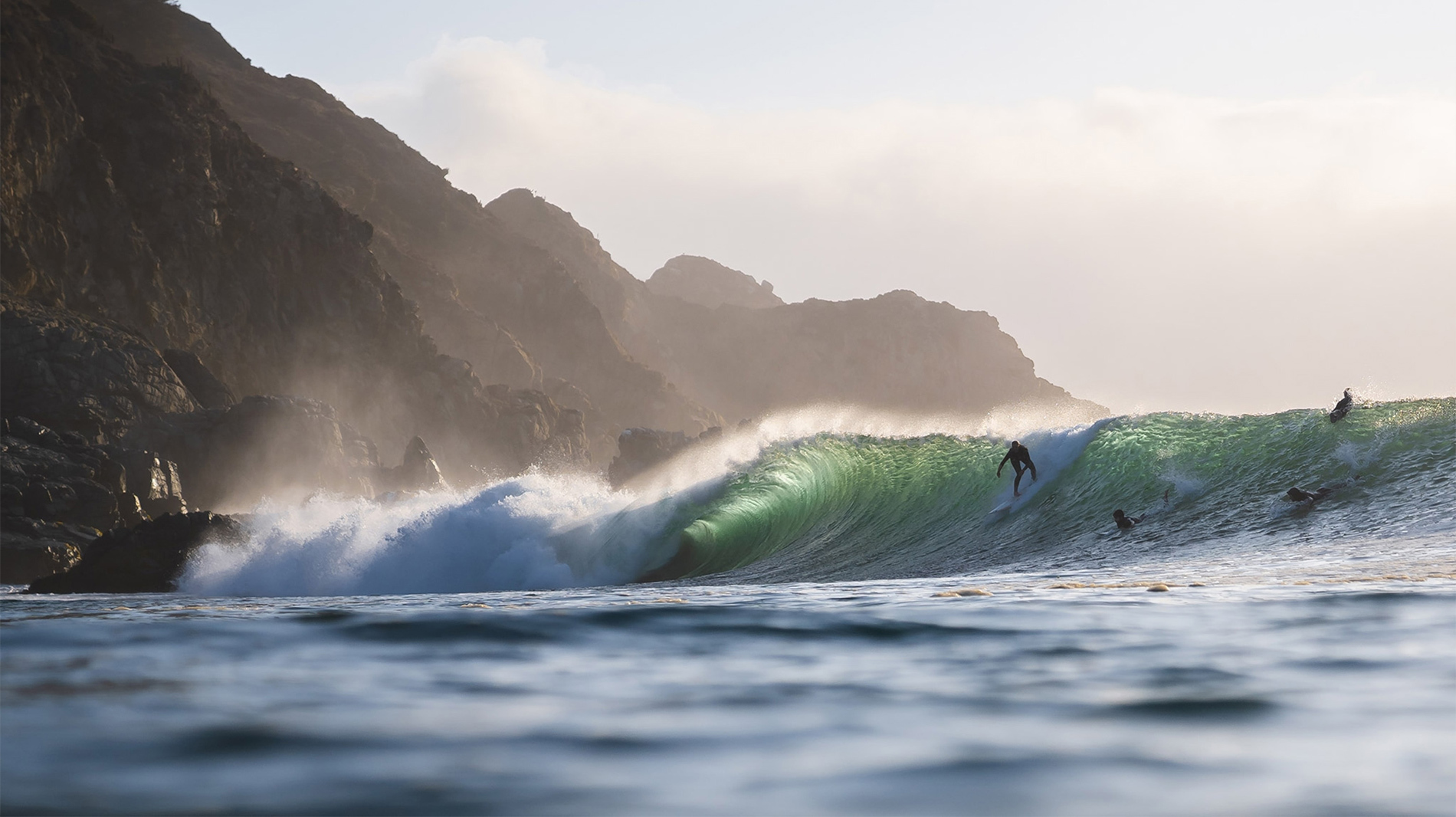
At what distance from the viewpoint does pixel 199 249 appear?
2093 inches

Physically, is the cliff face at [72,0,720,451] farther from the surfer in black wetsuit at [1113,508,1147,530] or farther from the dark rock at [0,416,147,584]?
the surfer in black wetsuit at [1113,508,1147,530]

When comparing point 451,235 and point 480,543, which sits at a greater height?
point 451,235

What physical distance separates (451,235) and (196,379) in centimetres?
5754

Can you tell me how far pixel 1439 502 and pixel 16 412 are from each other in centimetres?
4039

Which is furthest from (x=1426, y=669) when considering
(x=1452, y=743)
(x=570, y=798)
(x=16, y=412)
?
(x=16, y=412)

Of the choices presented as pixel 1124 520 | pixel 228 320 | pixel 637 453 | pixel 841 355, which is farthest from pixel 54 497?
pixel 841 355

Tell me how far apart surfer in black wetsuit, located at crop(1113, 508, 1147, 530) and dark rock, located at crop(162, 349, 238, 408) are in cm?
4385

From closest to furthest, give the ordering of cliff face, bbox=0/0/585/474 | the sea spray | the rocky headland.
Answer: the sea spray < the rocky headland < cliff face, bbox=0/0/585/474

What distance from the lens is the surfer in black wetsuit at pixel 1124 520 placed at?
1215cm

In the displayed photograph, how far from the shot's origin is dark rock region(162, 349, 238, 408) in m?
46.4

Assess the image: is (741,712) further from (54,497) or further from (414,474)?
(414,474)

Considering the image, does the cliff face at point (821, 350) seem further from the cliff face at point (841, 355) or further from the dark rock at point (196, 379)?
the dark rock at point (196, 379)

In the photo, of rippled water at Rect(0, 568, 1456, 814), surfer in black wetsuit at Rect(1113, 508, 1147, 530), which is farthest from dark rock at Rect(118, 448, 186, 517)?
rippled water at Rect(0, 568, 1456, 814)

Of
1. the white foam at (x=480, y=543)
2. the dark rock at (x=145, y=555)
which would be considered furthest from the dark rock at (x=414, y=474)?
the dark rock at (x=145, y=555)
